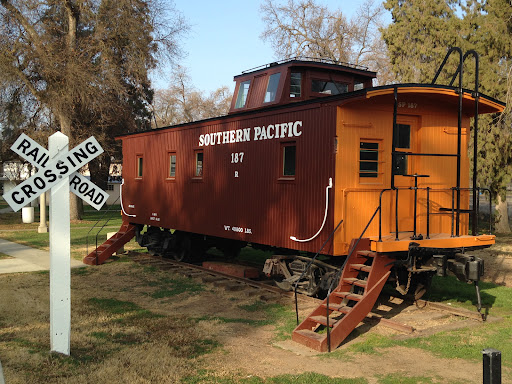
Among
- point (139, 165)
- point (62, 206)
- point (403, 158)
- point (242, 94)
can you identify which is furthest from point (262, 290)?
point (139, 165)

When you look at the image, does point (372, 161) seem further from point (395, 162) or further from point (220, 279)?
point (220, 279)

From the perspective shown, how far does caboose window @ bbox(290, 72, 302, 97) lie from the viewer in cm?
1181

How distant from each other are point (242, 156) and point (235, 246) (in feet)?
11.6

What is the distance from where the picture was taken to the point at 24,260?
14867 millimetres

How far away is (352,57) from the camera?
114 ft

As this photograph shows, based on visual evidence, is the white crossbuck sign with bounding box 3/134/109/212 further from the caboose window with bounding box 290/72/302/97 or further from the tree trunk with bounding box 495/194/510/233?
the tree trunk with bounding box 495/194/510/233

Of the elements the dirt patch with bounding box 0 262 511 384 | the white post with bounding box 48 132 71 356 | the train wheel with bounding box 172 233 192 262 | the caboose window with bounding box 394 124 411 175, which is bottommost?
the dirt patch with bounding box 0 262 511 384

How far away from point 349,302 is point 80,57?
20.9 m

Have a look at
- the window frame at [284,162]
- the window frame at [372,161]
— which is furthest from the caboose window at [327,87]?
the window frame at [372,161]

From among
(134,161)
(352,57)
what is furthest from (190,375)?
(352,57)

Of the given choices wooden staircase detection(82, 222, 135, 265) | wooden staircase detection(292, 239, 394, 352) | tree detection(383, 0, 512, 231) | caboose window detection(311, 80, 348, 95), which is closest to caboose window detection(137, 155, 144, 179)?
wooden staircase detection(82, 222, 135, 265)

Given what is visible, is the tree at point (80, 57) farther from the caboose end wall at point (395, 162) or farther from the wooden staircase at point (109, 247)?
the caboose end wall at point (395, 162)

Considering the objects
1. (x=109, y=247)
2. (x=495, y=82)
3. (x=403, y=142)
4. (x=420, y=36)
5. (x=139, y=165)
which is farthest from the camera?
(x=420, y=36)

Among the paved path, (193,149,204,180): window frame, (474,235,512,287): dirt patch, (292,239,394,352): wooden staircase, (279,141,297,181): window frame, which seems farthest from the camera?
the paved path
